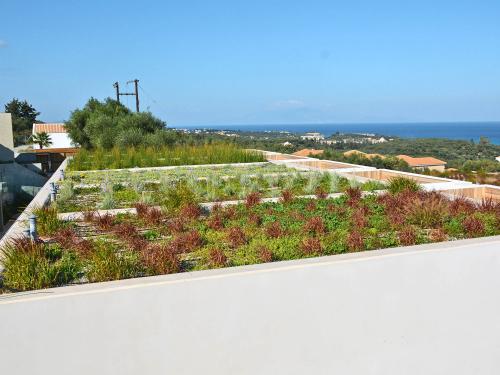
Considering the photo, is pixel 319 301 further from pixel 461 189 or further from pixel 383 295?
pixel 461 189

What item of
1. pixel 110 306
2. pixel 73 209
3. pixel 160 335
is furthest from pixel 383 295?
pixel 73 209

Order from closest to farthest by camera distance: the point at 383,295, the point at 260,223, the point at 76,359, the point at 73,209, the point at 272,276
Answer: the point at 76,359
the point at 272,276
the point at 383,295
the point at 260,223
the point at 73,209

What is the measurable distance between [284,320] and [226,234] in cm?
145

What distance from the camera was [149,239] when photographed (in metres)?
4.56

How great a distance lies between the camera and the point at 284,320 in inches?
126

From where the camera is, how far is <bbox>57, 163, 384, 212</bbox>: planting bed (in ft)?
21.2

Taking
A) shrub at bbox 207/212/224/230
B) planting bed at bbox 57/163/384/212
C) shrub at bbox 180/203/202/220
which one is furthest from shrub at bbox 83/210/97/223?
shrub at bbox 207/212/224/230

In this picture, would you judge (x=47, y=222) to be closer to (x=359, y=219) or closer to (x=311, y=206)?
(x=311, y=206)

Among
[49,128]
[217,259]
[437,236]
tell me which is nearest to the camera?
[217,259]

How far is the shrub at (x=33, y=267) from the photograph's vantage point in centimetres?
314

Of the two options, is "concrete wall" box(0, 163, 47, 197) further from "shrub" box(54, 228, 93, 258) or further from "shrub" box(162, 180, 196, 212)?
"shrub" box(54, 228, 93, 258)

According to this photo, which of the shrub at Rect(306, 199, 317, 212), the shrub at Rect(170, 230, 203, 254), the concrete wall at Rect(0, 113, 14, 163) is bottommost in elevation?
the shrub at Rect(170, 230, 203, 254)

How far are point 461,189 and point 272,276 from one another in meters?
5.08

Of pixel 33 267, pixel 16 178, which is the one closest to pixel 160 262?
pixel 33 267
